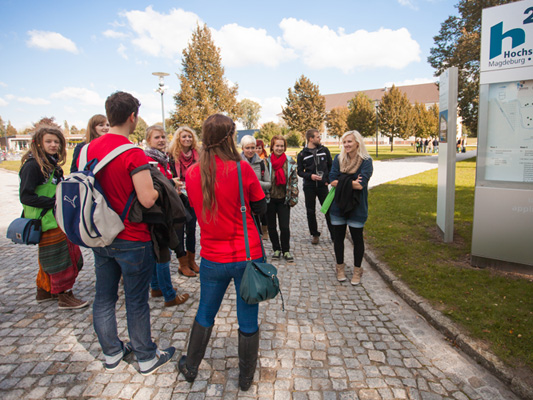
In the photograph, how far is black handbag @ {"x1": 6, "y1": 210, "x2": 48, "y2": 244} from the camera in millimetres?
3744

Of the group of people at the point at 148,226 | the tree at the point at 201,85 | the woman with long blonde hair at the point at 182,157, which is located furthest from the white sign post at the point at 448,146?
the tree at the point at 201,85

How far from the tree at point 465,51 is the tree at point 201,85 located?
20.8 metres

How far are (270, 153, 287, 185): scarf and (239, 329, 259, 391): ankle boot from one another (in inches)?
136

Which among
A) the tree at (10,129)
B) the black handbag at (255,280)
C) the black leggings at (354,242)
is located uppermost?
the tree at (10,129)

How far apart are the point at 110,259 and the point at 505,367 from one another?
131 inches

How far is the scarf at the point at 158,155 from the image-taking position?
4312 mm

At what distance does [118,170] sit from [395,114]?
4020cm

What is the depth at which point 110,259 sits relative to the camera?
8.55ft

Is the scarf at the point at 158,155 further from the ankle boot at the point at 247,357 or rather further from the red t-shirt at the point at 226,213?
the ankle boot at the point at 247,357

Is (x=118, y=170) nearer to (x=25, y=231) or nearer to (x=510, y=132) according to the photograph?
(x=25, y=231)

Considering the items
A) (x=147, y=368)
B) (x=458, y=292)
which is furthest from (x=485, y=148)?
(x=147, y=368)

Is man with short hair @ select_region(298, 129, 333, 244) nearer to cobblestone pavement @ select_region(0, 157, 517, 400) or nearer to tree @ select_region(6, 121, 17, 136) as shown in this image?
cobblestone pavement @ select_region(0, 157, 517, 400)

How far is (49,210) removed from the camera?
390cm

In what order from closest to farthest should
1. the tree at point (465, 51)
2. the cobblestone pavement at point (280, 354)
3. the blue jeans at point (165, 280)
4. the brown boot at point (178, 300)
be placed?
the cobblestone pavement at point (280, 354) → the blue jeans at point (165, 280) → the brown boot at point (178, 300) → the tree at point (465, 51)
